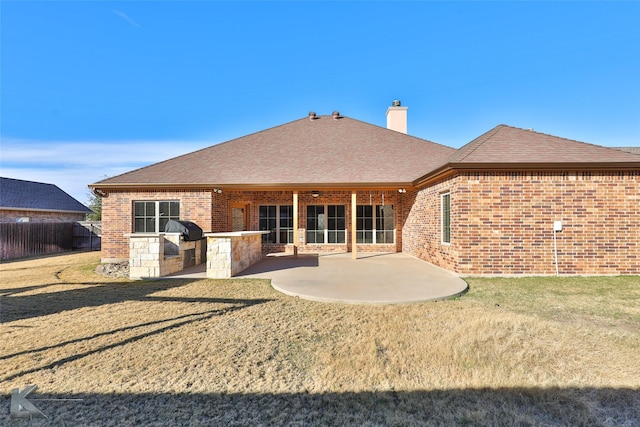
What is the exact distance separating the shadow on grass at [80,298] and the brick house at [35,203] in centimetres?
1467

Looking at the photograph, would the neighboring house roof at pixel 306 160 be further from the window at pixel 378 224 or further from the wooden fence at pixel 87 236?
the wooden fence at pixel 87 236

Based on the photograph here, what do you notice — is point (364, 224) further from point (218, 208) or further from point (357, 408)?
point (357, 408)

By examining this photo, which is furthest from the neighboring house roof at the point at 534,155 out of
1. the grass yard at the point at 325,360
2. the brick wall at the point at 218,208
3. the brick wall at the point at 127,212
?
the brick wall at the point at 127,212

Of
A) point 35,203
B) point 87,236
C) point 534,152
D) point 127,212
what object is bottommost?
point 87,236

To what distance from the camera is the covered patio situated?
18.0 feet

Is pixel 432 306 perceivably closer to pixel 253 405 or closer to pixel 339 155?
pixel 253 405

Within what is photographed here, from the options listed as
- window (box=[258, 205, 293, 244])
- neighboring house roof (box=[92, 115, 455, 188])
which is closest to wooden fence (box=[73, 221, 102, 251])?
neighboring house roof (box=[92, 115, 455, 188])

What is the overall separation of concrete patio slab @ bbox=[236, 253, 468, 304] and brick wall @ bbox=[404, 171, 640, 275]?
123 centimetres

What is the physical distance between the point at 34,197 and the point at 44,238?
609 cm

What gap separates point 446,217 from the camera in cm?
828

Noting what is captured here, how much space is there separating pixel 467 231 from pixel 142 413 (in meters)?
7.43

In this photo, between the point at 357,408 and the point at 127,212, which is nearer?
the point at 357,408

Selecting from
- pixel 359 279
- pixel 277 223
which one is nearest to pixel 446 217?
pixel 359 279

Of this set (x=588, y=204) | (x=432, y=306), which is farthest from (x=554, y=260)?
(x=432, y=306)
